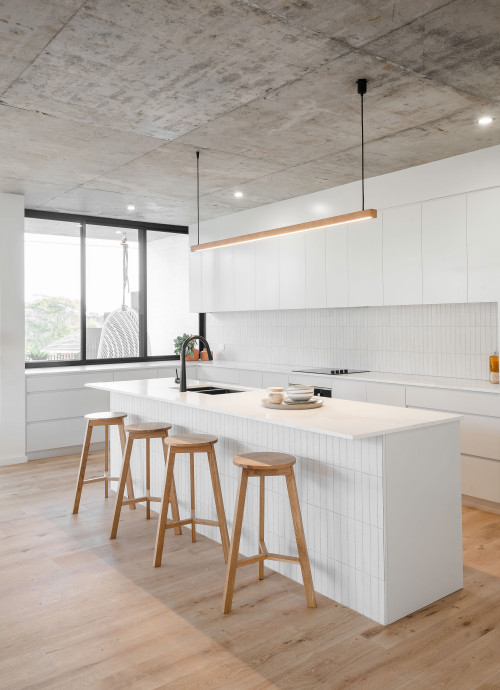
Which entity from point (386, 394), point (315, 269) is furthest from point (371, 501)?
point (315, 269)

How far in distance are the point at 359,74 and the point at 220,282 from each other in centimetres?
429

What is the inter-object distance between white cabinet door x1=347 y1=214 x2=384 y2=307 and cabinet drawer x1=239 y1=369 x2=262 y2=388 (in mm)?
1384

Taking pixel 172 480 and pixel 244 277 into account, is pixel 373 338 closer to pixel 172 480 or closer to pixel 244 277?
pixel 244 277

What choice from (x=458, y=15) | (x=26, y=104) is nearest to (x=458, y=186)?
(x=458, y=15)

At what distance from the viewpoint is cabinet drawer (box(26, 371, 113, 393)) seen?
5.98 meters

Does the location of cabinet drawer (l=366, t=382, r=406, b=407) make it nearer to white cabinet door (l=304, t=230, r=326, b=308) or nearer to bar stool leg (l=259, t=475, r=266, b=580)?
white cabinet door (l=304, t=230, r=326, b=308)

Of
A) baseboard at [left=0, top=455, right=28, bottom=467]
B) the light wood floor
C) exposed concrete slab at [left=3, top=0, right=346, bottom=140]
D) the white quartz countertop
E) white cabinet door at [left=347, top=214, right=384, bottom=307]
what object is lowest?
the light wood floor

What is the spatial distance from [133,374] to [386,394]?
3.10 meters

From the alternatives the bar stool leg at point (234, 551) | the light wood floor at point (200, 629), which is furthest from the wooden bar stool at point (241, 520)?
the light wood floor at point (200, 629)

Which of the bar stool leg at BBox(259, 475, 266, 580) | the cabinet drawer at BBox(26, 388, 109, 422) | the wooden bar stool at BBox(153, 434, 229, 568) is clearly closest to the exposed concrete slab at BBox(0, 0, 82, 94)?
the wooden bar stool at BBox(153, 434, 229, 568)

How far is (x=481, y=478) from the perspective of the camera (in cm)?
426

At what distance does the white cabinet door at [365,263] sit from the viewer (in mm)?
5281

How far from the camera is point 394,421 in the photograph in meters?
2.78

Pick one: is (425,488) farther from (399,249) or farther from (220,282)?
(220,282)
